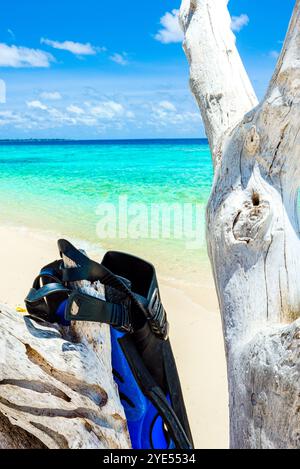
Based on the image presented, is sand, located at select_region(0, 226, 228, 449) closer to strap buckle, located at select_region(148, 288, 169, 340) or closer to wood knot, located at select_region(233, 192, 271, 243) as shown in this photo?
strap buckle, located at select_region(148, 288, 169, 340)

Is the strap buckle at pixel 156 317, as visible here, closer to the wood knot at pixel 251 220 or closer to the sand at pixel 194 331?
the wood knot at pixel 251 220

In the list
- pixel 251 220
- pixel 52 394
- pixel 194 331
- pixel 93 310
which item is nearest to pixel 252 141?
pixel 251 220

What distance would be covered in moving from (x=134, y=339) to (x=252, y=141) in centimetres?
64

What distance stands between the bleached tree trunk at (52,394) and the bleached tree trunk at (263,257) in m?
0.28

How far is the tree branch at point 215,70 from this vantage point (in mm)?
1728

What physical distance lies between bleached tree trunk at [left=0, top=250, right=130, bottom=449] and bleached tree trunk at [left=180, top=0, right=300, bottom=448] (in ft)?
0.93

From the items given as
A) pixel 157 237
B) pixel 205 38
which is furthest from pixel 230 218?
pixel 157 237

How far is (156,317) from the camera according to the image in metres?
1.11

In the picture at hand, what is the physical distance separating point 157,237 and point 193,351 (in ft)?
9.16

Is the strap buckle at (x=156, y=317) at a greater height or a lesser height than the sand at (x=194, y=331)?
greater

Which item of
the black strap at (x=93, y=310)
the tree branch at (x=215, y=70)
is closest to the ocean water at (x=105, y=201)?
the tree branch at (x=215, y=70)

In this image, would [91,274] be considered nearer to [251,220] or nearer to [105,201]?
[251,220]

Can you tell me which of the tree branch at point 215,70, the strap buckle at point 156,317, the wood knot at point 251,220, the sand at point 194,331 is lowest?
the sand at point 194,331
